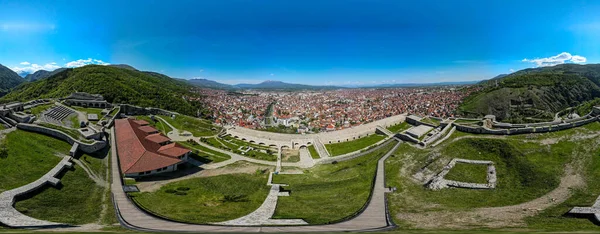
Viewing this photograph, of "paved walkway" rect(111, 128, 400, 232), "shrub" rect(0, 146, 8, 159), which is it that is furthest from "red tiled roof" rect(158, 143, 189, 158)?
"shrub" rect(0, 146, 8, 159)

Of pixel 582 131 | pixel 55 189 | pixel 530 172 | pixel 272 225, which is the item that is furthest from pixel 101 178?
pixel 582 131

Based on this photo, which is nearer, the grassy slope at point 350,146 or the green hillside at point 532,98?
the grassy slope at point 350,146

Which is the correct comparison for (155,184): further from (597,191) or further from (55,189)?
(597,191)

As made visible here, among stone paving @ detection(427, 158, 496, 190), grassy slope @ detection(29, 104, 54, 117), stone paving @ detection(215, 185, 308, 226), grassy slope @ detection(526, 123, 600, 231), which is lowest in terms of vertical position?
stone paving @ detection(215, 185, 308, 226)

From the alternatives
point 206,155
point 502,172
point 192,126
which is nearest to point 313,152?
point 206,155

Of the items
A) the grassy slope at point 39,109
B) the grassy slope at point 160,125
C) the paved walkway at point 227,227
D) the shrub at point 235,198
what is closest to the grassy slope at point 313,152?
the shrub at point 235,198

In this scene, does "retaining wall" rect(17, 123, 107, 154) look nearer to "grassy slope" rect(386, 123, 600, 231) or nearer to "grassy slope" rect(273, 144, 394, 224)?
"grassy slope" rect(273, 144, 394, 224)

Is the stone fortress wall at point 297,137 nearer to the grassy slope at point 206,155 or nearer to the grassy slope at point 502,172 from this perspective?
the grassy slope at point 206,155
